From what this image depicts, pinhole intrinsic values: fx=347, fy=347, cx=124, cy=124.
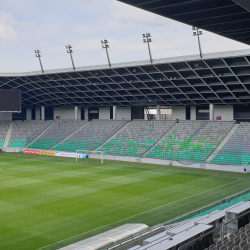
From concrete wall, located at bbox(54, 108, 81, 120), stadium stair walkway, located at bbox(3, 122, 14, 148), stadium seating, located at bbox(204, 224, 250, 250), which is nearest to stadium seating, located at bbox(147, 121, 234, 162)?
concrete wall, located at bbox(54, 108, 81, 120)

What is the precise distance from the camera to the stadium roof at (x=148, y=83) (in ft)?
133

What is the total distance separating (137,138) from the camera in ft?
167

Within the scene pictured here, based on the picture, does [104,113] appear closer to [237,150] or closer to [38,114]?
Result: [38,114]

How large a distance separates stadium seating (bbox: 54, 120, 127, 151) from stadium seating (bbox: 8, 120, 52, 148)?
8.08 meters

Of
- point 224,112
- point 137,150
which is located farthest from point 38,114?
point 224,112

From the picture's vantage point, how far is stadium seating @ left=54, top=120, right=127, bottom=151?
173 ft

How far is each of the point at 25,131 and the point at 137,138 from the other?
24035 millimetres

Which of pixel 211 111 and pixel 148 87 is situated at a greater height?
pixel 148 87

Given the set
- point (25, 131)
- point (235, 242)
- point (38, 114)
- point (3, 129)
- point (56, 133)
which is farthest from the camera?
point (38, 114)

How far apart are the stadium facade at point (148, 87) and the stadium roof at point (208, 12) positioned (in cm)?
2283

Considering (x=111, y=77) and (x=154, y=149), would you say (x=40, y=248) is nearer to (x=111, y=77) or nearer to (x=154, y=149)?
(x=154, y=149)

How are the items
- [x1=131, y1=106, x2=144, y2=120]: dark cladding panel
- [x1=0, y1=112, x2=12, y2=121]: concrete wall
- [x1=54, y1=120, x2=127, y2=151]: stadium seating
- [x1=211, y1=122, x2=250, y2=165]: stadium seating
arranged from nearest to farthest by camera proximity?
[x1=211, y1=122, x2=250, y2=165]: stadium seating, [x1=54, y1=120, x2=127, y2=151]: stadium seating, [x1=131, y1=106, x2=144, y2=120]: dark cladding panel, [x1=0, y1=112, x2=12, y2=121]: concrete wall

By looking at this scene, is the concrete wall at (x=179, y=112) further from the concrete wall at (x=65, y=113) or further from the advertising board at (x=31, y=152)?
the advertising board at (x=31, y=152)

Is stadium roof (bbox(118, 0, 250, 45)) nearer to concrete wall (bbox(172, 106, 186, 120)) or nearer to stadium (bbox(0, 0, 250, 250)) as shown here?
stadium (bbox(0, 0, 250, 250))
